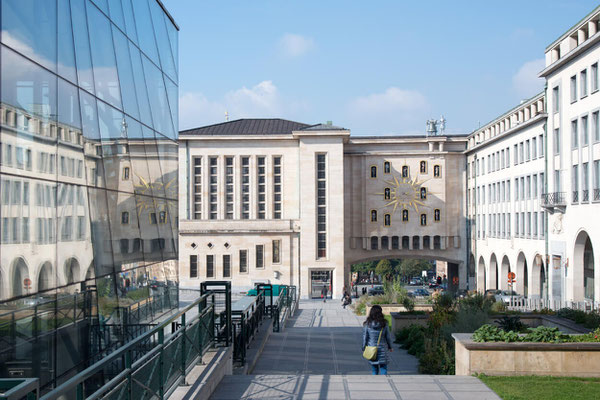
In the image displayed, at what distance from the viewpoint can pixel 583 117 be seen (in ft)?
124

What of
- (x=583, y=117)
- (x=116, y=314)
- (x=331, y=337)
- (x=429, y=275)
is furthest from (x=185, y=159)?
(x=429, y=275)

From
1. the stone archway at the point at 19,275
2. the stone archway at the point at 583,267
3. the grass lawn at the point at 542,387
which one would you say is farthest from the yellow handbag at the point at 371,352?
the stone archway at the point at 583,267

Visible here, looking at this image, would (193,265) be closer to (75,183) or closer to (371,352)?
→ (371,352)

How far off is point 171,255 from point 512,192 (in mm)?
43314

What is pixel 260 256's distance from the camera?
2443 inches

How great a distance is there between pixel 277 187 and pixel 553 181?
27849 millimetres

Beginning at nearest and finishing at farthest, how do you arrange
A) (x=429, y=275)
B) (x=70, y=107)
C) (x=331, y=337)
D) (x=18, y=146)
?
(x=18, y=146) < (x=70, y=107) < (x=331, y=337) < (x=429, y=275)

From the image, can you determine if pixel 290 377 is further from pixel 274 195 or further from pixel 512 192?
pixel 274 195

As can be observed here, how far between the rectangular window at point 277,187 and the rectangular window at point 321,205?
414cm

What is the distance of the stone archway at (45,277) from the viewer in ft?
25.8

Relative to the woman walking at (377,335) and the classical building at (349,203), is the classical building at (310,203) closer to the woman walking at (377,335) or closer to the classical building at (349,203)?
the classical building at (349,203)

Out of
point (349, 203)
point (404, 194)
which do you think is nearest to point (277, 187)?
point (349, 203)

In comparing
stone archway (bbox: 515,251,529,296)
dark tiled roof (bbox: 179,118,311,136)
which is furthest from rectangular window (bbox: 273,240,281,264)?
stone archway (bbox: 515,251,529,296)

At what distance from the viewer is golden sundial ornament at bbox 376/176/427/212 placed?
6562 centimetres
